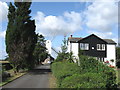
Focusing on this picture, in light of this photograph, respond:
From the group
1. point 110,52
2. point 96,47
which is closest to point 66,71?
Answer: point 96,47

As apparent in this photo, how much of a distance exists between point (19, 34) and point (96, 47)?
25.3 m

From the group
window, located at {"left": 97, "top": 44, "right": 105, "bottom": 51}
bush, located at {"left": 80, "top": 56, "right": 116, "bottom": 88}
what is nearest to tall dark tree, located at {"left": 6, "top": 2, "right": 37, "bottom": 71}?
bush, located at {"left": 80, "top": 56, "right": 116, "bottom": 88}

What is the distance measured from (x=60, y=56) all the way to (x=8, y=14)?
11.2 m

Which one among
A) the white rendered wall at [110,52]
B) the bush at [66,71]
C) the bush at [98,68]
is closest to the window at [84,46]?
the white rendered wall at [110,52]

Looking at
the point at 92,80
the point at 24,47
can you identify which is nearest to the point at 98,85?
the point at 92,80

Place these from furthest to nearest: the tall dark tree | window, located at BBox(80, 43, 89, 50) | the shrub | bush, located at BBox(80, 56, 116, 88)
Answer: window, located at BBox(80, 43, 89, 50) → the tall dark tree → bush, located at BBox(80, 56, 116, 88) → the shrub

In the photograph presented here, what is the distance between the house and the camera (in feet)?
157

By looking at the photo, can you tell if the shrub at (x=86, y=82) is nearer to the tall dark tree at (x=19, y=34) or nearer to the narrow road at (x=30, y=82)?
the narrow road at (x=30, y=82)

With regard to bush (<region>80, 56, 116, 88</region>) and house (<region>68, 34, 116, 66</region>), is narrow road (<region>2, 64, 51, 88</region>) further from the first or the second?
house (<region>68, 34, 116, 66</region>)

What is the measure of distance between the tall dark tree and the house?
19.8 metres

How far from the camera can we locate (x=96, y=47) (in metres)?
48.5

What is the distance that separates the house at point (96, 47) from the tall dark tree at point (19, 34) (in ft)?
65.0

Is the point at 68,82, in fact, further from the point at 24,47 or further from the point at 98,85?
the point at 24,47

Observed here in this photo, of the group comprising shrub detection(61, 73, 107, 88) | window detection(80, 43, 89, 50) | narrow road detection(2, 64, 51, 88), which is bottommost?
narrow road detection(2, 64, 51, 88)
